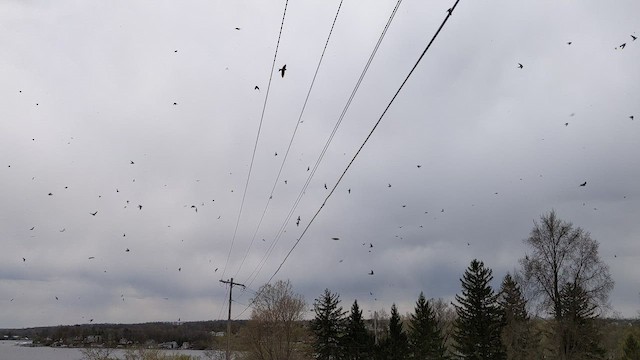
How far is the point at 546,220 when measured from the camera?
34.9 m

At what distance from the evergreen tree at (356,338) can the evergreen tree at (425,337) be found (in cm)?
505

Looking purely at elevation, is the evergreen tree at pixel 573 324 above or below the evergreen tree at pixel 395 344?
above

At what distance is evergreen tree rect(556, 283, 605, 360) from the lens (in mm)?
32250

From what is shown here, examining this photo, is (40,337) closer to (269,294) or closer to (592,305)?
(269,294)

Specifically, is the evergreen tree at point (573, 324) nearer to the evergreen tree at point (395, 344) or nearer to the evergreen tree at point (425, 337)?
the evergreen tree at point (425, 337)

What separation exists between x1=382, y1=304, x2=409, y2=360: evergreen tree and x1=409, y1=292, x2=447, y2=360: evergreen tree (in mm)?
1047

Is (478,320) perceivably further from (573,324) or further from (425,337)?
(573,324)

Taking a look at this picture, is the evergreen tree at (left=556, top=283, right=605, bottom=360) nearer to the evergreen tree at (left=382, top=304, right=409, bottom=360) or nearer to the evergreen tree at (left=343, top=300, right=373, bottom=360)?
the evergreen tree at (left=382, top=304, right=409, bottom=360)

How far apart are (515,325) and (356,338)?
20957 millimetres

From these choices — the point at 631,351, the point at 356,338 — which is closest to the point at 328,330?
the point at 356,338

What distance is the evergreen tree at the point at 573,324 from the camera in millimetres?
32250

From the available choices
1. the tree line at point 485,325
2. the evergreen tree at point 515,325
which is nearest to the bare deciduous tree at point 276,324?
the tree line at point 485,325

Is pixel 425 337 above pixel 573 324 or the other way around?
the other way around

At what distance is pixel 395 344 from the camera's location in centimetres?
5328
